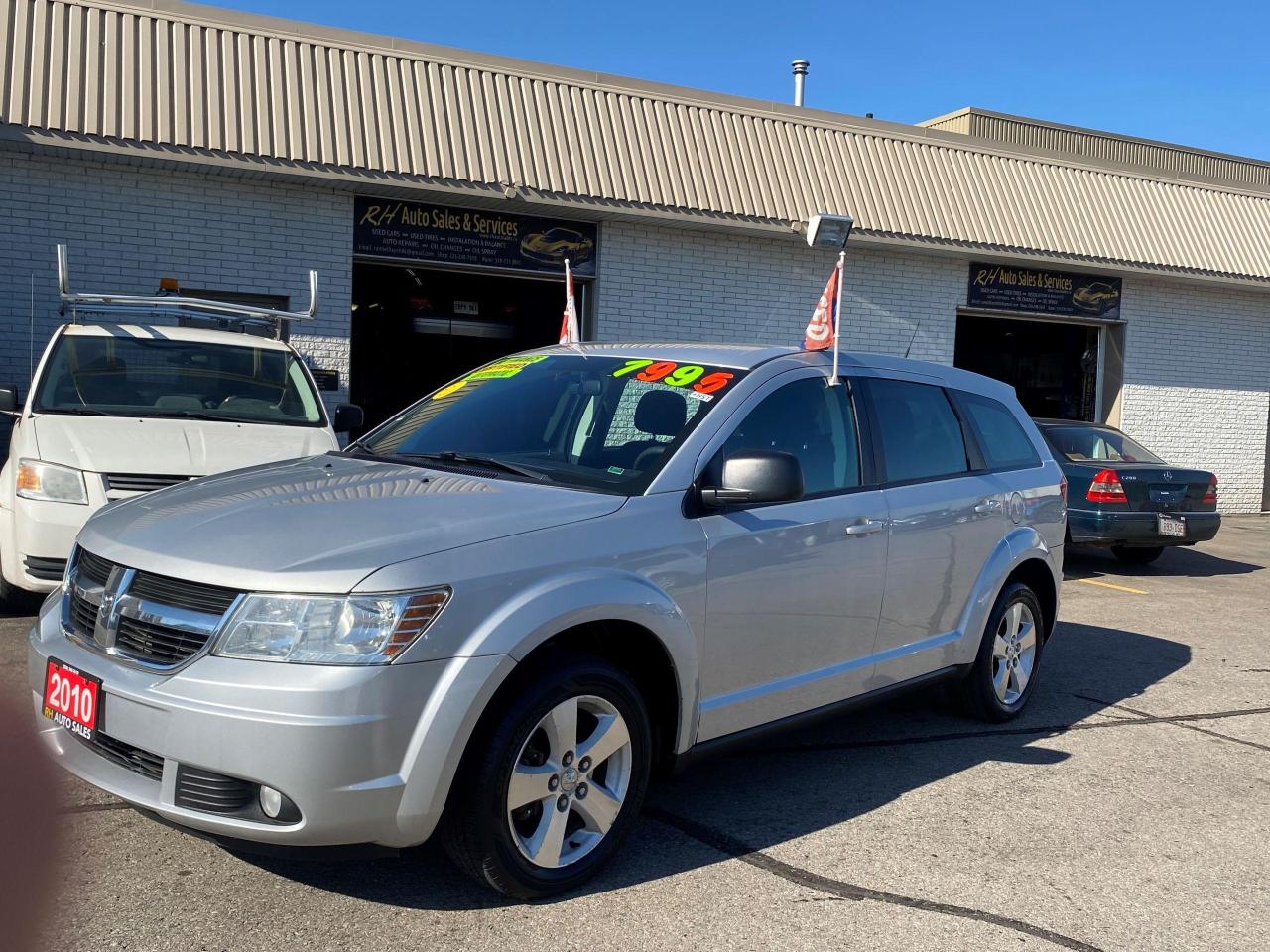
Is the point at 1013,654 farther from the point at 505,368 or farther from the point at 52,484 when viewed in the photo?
the point at 52,484

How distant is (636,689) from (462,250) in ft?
30.4

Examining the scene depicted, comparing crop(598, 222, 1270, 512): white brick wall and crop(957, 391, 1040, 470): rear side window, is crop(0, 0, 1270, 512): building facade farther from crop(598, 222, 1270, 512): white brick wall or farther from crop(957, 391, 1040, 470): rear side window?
crop(957, 391, 1040, 470): rear side window

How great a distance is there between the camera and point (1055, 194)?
1588 cm

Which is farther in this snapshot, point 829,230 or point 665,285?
point 665,285

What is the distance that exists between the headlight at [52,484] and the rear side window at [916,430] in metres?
4.15

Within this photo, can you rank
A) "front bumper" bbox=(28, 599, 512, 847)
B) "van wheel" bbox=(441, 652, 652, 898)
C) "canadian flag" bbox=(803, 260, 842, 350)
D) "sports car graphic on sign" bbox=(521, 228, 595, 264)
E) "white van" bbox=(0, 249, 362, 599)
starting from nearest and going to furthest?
1. "front bumper" bbox=(28, 599, 512, 847)
2. "van wheel" bbox=(441, 652, 652, 898)
3. "canadian flag" bbox=(803, 260, 842, 350)
4. "white van" bbox=(0, 249, 362, 599)
5. "sports car graphic on sign" bbox=(521, 228, 595, 264)

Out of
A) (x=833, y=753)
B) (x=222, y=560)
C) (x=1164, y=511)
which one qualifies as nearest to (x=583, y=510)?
(x=222, y=560)

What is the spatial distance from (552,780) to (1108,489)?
874cm

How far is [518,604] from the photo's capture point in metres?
3.36

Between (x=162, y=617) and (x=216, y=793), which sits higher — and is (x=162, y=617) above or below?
above

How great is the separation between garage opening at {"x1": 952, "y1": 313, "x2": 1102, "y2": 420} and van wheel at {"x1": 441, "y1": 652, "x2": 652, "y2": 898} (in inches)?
584

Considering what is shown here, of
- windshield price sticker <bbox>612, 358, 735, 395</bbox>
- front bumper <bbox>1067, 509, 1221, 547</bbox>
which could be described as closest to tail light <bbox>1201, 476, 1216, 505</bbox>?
front bumper <bbox>1067, 509, 1221, 547</bbox>

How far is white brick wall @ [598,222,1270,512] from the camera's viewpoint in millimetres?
13383

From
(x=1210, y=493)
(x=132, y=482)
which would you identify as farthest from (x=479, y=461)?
(x=1210, y=493)
